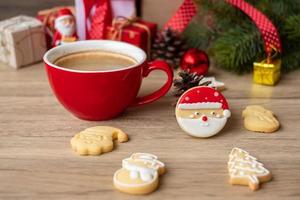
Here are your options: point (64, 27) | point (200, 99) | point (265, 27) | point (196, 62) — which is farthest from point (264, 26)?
point (64, 27)

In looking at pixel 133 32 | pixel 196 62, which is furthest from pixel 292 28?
pixel 133 32

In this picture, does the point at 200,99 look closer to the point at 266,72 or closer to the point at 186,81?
the point at 186,81

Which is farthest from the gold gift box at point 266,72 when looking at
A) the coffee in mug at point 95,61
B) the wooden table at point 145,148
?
the coffee in mug at point 95,61

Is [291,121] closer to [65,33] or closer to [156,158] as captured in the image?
[156,158]

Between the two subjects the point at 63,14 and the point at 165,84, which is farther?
the point at 63,14

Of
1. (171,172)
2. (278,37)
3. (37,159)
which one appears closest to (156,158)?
(171,172)

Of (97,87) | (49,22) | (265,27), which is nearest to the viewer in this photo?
(97,87)

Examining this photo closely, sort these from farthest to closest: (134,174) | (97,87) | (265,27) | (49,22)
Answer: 1. (49,22)
2. (265,27)
3. (97,87)
4. (134,174)

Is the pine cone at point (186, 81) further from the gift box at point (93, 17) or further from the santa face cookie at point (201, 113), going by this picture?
the gift box at point (93, 17)
